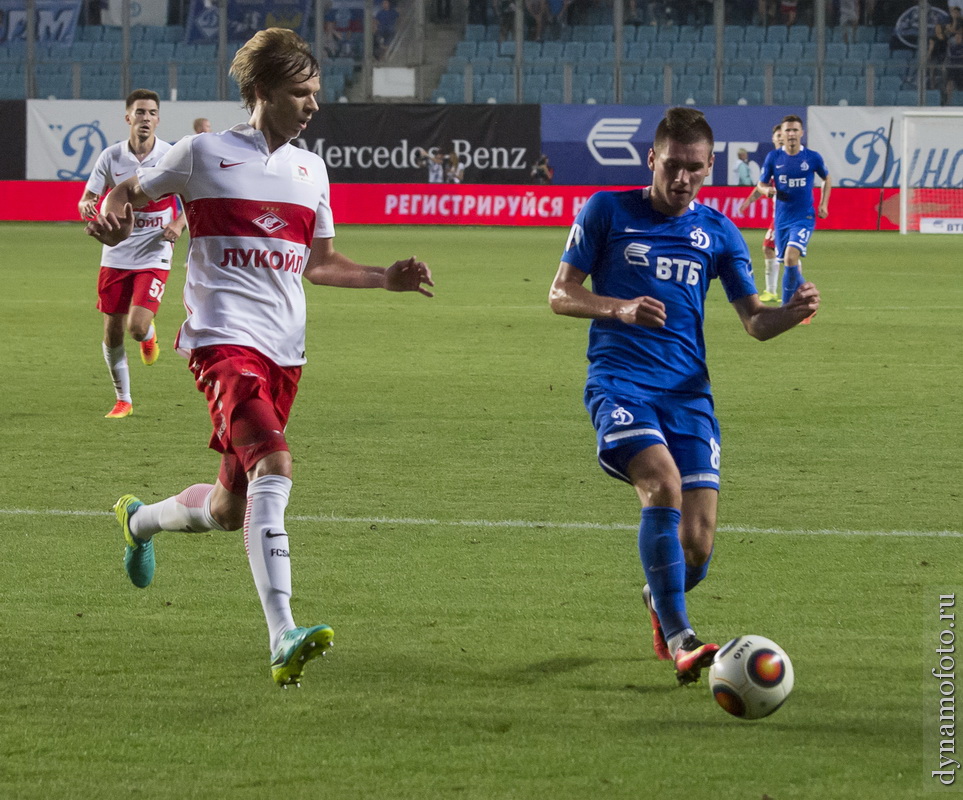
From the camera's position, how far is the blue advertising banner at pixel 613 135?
36625 mm

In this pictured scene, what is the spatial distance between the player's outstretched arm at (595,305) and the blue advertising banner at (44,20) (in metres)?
36.7

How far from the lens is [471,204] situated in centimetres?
3644

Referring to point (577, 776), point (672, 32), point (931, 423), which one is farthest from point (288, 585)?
point (672, 32)

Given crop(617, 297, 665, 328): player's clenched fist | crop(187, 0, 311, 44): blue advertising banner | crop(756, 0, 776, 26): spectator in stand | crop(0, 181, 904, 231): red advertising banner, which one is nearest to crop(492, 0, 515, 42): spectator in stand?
crop(187, 0, 311, 44): blue advertising banner

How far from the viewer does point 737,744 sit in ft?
13.3

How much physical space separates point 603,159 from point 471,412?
90.2 feet

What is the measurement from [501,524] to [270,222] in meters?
2.42

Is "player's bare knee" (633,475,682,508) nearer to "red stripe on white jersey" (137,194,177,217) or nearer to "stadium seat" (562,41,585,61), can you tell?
"red stripe on white jersey" (137,194,177,217)

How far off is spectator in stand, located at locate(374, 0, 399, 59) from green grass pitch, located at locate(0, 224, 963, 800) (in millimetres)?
27680

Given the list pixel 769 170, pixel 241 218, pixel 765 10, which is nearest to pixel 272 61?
pixel 241 218

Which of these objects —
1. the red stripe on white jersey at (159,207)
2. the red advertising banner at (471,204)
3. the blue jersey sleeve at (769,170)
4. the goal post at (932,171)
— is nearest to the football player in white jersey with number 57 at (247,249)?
the red stripe on white jersey at (159,207)

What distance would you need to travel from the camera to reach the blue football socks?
4.58 m

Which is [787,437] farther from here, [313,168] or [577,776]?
[577,776]

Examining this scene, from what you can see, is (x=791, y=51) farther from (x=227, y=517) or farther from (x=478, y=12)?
(x=227, y=517)
